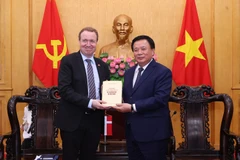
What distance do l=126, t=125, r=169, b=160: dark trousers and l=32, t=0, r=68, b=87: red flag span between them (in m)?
1.86

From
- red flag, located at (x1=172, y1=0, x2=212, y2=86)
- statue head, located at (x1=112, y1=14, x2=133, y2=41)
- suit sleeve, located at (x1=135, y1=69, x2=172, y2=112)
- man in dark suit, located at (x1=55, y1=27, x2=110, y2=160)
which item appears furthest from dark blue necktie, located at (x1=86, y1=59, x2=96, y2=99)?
red flag, located at (x1=172, y1=0, x2=212, y2=86)

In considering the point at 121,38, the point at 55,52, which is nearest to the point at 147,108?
the point at 121,38

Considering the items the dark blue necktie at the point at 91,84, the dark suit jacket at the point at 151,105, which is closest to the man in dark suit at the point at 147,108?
the dark suit jacket at the point at 151,105

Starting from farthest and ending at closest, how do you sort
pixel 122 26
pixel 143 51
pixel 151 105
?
pixel 122 26 → pixel 143 51 → pixel 151 105

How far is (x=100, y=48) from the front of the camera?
14.1ft

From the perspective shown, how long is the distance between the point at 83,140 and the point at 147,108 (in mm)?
588

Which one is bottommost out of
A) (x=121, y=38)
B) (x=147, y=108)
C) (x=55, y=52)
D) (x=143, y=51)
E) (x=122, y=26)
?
(x=147, y=108)

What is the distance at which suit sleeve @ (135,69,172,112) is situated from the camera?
2.27 metres

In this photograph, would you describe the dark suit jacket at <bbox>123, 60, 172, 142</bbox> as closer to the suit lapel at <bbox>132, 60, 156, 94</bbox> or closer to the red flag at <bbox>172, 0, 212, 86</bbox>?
the suit lapel at <bbox>132, 60, 156, 94</bbox>

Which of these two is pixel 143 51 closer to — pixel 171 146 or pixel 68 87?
pixel 68 87

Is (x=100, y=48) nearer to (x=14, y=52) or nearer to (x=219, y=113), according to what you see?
(x=14, y=52)

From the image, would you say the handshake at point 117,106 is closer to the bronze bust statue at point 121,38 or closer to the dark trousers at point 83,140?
the dark trousers at point 83,140

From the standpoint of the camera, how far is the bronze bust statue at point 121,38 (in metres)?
3.90

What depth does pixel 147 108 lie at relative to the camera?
2273mm
